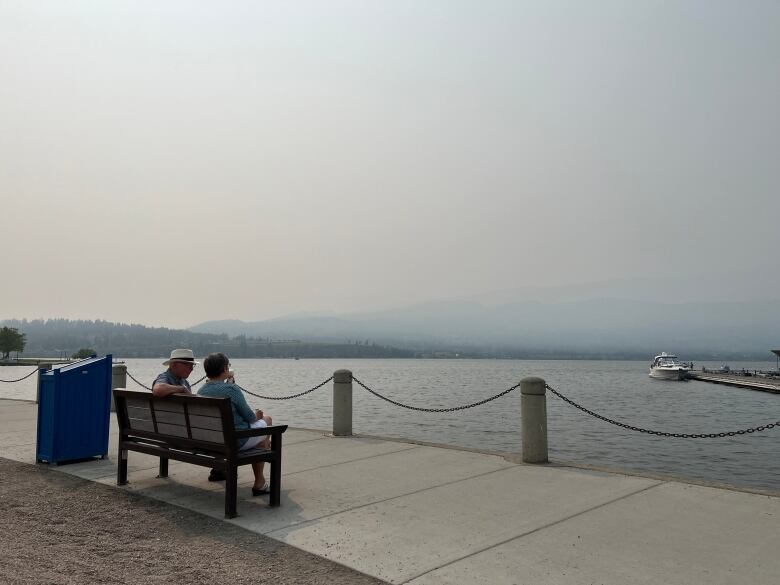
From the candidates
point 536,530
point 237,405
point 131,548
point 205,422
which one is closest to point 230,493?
point 205,422

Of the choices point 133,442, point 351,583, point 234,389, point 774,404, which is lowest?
point 774,404

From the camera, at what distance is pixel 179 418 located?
6.59 m

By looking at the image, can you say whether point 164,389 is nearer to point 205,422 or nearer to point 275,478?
point 205,422

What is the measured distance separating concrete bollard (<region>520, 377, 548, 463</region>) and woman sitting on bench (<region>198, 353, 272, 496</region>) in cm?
357

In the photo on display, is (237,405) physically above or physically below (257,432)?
above

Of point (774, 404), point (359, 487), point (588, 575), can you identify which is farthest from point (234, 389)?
point (774, 404)

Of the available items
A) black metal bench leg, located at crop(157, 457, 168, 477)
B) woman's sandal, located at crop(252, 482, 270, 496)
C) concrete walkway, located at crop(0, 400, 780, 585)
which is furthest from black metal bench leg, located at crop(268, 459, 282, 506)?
black metal bench leg, located at crop(157, 457, 168, 477)

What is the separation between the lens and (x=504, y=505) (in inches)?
249

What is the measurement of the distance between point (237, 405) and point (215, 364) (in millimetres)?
642

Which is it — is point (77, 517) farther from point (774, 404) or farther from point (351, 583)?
point (774, 404)

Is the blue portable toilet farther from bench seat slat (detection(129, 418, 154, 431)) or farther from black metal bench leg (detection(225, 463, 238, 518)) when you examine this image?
black metal bench leg (detection(225, 463, 238, 518))

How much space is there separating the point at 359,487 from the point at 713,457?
20.8 m

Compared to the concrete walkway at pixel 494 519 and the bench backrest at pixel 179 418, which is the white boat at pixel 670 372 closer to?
the concrete walkway at pixel 494 519

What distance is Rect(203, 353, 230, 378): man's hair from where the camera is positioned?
6.78 meters
